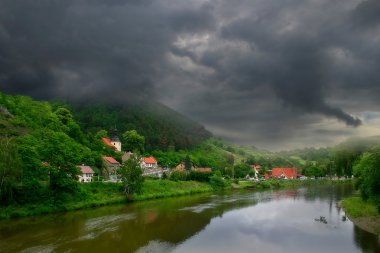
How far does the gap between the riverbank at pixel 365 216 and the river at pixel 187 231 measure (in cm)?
108

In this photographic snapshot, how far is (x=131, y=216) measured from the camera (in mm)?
52500

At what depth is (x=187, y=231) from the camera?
1729 inches

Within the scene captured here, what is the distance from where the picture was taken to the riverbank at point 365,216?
4209 cm

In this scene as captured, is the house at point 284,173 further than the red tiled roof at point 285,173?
No

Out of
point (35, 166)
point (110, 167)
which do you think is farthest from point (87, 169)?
point (35, 166)

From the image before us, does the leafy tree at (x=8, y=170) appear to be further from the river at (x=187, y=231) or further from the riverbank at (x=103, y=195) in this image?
the river at (x=187, y=231)

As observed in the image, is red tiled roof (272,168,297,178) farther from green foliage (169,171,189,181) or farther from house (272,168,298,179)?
green foliage (169,171,189,181)

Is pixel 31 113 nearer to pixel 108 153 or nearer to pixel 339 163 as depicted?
pixel 108 153

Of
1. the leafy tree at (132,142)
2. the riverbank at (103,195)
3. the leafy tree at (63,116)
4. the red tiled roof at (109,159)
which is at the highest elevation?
the leafy tree at (63,116)

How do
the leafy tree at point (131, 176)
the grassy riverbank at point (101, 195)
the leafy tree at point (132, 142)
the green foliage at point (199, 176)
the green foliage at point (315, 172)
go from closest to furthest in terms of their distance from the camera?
the grassy riverbank at point (101, 195) < the leafy tree at point (131, 176) < the green foliage at point (199, 176) < the leafy tree at point (132, 142) < the green foliage at point (315, 172)

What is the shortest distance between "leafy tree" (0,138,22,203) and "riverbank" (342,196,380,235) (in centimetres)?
4545

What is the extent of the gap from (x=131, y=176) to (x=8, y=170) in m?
25.1

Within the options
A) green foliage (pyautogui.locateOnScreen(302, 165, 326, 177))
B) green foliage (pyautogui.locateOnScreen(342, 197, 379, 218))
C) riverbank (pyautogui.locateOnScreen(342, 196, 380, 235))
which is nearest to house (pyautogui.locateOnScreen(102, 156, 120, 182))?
green foliage (pyautogui.locateOnScreen(342, 197, 379, 218))

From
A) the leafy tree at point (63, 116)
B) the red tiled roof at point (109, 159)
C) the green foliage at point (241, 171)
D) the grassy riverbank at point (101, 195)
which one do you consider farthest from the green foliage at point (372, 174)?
the green foliage at point (241, 171)
